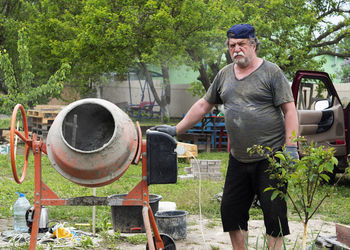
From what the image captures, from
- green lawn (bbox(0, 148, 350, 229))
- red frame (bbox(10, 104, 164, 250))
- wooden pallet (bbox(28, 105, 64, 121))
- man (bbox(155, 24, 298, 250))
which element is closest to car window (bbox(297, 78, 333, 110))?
green lawn (bbox(0, 148, 350, 229))

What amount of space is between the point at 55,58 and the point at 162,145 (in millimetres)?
15486

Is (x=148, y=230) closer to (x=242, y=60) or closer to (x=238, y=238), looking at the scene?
(x=238, y=238)

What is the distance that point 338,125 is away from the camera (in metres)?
7.73

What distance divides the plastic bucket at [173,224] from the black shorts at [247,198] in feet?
4.43

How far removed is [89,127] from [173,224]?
1.61 metres

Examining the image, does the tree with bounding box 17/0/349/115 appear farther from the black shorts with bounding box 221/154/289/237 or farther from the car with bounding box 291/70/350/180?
the black shorts with bounding box 221/154/289/237

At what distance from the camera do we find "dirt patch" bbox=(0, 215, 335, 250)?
4.77 metres

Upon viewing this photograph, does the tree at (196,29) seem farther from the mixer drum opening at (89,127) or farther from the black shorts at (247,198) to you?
the black shorts at (247,198)

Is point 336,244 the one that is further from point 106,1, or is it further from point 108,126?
point 106,1

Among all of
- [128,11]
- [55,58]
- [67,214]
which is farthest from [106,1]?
[67,214]

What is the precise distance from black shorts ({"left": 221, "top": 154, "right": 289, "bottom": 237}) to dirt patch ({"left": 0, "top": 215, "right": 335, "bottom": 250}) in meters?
0.83

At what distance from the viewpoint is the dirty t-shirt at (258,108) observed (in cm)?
342

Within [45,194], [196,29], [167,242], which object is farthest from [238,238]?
[196,29]

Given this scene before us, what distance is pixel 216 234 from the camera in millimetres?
5250
